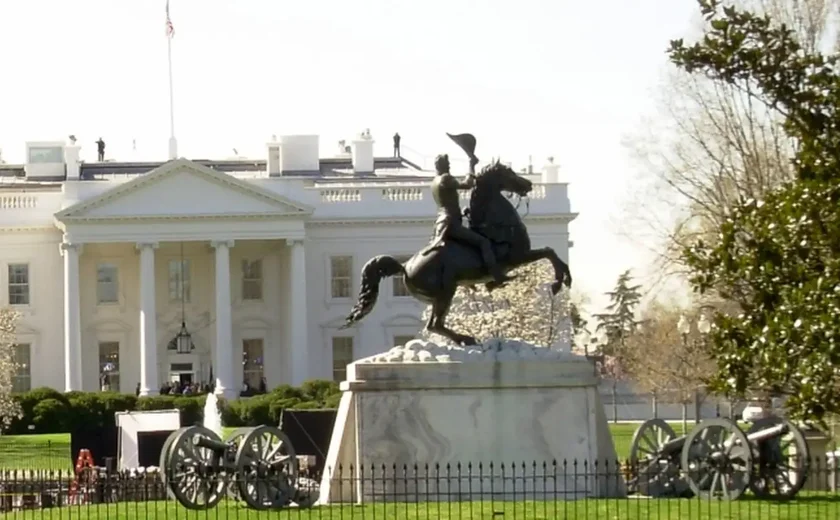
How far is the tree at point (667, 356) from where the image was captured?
5072 cm

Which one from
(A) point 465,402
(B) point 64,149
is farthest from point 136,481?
(B) point 64,149

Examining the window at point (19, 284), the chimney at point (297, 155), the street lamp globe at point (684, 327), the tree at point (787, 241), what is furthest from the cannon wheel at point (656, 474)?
the chimney at point (297, 155)

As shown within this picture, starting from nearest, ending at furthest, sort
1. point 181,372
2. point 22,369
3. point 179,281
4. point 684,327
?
point 684,327 → point 22,369 → point 181,372 → point 179,281

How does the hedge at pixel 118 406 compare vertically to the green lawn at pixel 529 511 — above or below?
below

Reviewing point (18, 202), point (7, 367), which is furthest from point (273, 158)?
point (7, 367)

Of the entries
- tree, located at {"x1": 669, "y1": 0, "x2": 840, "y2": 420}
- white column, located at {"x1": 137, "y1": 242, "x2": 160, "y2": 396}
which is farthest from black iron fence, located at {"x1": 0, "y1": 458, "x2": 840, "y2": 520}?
white column, located at {"x1": 137, "y1": 242, "x2": 160, "y2": 396}

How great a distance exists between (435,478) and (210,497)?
2.18m

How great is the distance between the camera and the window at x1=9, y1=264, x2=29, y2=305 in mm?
78125

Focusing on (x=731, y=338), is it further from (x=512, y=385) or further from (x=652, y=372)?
(x=652, y=372)

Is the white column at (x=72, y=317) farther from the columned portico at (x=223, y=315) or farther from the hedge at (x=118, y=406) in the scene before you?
the hedge at (x=118, y=406)

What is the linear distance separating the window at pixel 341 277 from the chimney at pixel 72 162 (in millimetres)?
11580

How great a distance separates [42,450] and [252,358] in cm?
3256

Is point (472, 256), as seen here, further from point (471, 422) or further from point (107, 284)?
point (107, 284)

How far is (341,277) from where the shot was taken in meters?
79.5
